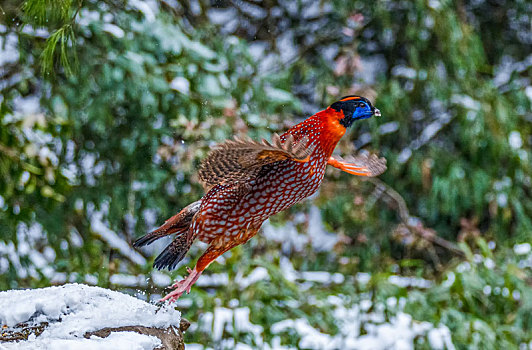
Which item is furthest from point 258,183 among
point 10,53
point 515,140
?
point 515,140

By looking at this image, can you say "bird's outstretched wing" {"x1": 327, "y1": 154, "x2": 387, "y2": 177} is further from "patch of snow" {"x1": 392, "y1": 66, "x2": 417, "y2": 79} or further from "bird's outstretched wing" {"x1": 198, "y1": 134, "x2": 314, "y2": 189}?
"patch of snow" {"x1": 392, "y1": 66, "x2": 417, "y2": 79}

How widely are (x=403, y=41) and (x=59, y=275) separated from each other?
2321 mm

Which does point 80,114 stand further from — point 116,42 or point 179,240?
point 179,240

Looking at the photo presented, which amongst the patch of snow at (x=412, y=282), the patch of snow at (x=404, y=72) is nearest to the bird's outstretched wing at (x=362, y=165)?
the patch of snow at (x=412, y=282)

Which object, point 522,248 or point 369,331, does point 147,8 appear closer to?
point 369,331

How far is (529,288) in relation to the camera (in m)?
3.09

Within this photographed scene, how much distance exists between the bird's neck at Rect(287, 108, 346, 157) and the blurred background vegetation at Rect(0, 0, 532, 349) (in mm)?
825

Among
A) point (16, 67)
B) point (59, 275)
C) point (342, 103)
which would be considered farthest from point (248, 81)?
point (342, 103)

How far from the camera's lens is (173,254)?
3.28 feet

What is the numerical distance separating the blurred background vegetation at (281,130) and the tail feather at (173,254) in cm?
75

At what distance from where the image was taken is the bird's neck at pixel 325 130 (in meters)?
0.94

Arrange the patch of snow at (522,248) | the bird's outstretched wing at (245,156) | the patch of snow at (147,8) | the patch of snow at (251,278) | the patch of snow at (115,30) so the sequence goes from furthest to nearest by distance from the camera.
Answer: the patch of snow at (522,248)
the patch of snow at (251,278)
the patch of snow at (115,30)
the patch of snow at (147,8)
the bird's outstretched wing at (245,156)

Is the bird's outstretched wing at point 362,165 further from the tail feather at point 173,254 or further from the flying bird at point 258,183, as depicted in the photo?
the tail feather at point 173,254

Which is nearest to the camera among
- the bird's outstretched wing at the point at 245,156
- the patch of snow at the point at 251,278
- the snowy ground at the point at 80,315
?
the bird's outstretched wing at the point at 245,156
